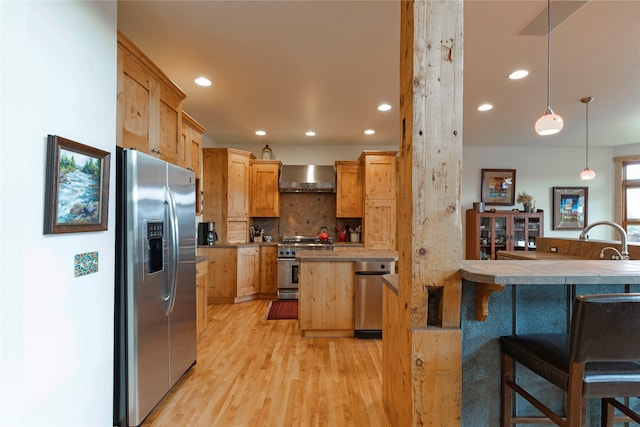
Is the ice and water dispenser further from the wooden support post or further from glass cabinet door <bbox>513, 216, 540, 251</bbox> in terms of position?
glass cabinet door <bbox>513, 216, 540, 251</bbox>

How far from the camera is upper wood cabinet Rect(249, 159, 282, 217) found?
17.5 ft

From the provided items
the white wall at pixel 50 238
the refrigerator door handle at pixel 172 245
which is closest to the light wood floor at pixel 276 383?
the white wall at pixel 50 238

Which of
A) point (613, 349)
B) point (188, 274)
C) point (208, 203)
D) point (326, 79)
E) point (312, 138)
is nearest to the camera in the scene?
point (613, 349)

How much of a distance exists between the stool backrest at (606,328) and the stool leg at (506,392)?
1.34 ft

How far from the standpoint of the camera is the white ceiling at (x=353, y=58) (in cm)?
203

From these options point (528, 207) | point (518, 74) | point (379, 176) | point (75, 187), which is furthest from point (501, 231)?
point (75, 187)

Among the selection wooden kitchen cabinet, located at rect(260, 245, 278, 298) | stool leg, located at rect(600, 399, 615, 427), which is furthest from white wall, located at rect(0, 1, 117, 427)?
wooden kitchen cabinet, located at rect(260, 245, 278, 298)

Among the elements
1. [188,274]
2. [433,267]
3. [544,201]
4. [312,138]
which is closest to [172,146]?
[188,274]

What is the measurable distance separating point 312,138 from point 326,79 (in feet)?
7.62

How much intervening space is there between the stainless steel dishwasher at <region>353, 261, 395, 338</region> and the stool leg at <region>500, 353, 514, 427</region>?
1.85 metres

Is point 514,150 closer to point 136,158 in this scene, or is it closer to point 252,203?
point 252,203

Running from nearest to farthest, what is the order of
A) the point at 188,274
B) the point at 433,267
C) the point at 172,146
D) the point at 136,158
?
the point at 433,267 < the point at 136,158 < the point at 188,274 < the point at 172,146

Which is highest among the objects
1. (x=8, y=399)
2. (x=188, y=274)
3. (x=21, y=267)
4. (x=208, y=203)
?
(x=208, y=203)

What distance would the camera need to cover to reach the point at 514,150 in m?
6.00
